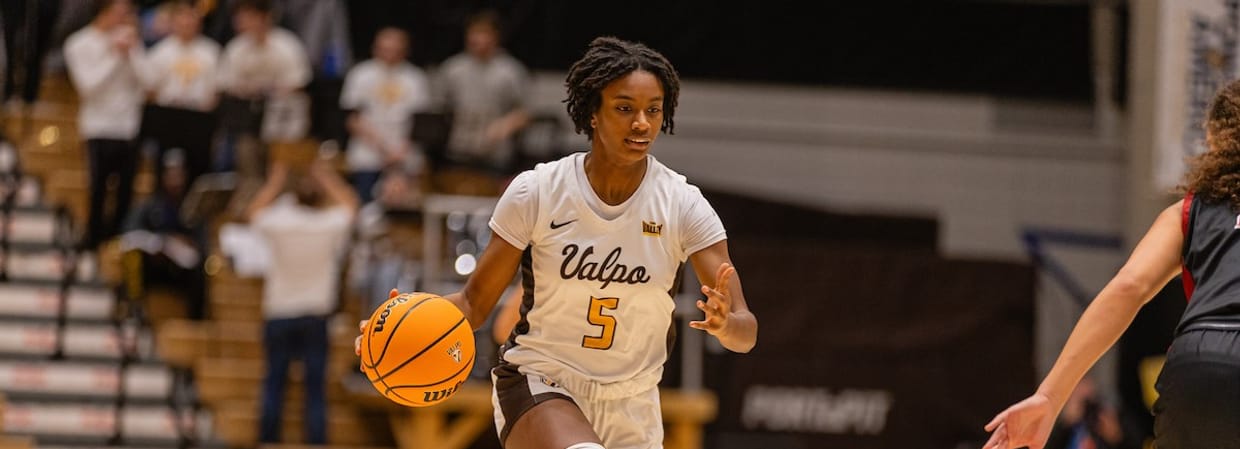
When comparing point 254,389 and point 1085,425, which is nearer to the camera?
point 1085,425

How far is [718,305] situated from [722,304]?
0.04 ft

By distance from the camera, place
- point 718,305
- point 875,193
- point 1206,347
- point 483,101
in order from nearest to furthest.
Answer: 1. point 1206,347
2. point 718,305
3. point 483,101
4. point 875,193

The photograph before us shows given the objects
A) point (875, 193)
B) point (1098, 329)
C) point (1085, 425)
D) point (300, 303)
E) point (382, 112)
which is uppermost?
point (382, 112)

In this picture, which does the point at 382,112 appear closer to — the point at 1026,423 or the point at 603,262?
the point at 603,262

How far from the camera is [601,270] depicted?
512cm

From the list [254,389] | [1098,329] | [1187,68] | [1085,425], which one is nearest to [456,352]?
[1098,329]

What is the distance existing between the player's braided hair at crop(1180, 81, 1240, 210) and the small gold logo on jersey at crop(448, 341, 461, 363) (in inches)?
88.0

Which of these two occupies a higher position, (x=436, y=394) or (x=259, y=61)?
(x=259, y=61)

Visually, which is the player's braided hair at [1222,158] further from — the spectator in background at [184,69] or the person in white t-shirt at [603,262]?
the spectator in background at [184,69]

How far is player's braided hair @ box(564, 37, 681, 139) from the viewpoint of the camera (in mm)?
5133

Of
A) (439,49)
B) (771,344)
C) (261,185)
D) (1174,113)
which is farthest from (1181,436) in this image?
(439,49)

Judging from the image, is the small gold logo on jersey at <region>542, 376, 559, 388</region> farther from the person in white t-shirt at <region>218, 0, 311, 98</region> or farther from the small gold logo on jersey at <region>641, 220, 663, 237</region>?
the person in white t-shirt at <region>218, 0, 311, 98</region>

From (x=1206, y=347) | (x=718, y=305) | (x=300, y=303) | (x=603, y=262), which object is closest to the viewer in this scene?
(x=1206, y=347)

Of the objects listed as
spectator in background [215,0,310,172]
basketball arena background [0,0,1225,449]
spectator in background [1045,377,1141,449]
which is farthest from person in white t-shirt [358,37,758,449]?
spectator in background [215,0,310,172]
